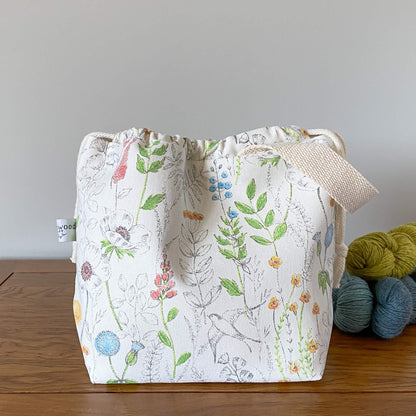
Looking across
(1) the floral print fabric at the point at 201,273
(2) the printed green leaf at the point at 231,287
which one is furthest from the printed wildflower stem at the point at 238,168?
(2) the printed green leaf at the point at 231,287

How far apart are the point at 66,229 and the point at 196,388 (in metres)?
0.24

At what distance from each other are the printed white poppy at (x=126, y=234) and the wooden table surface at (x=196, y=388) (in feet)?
0.48

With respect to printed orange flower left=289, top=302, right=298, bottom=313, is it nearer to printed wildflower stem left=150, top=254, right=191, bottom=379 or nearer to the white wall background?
printed wildflower stem left=150, top=254, right=191, bottom=379

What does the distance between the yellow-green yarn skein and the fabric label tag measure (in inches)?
13.8

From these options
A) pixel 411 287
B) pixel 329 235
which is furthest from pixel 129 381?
pixel 411 287

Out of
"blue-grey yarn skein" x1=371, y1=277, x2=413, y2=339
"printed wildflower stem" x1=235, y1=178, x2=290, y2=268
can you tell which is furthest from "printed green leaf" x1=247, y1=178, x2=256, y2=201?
"blue-grey yarn skein" x1=371, y1=277, x2=413, y2=339

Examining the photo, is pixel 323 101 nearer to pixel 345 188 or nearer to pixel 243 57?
pixel 243 57

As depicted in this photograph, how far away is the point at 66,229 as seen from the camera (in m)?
0.64

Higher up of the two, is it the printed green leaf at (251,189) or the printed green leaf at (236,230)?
the printed green leaf at (251,189)

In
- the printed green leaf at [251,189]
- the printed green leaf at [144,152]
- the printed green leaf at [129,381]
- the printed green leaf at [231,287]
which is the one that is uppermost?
the printed green leaf at [144,152]

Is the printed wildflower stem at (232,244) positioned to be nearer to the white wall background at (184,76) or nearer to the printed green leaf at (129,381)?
the printed green leaf at (129,381)

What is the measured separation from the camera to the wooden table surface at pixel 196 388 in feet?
1.68

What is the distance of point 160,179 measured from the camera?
55cm

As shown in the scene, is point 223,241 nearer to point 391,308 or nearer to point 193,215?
point 193,215
